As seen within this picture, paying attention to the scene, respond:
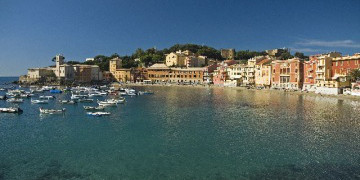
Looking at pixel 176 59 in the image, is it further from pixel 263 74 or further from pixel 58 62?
pixel 263 74

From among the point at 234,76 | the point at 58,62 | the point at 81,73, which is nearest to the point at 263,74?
the point at 234,76

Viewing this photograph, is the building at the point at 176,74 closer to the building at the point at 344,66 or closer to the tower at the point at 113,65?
the tower at the point at 113,65

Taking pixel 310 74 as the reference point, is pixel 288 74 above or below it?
above

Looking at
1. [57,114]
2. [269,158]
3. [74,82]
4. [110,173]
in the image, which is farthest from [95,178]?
[74,82]

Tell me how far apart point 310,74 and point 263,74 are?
648 inches

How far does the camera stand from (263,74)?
80.4 meters

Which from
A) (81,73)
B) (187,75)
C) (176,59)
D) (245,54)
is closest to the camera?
(81,73)

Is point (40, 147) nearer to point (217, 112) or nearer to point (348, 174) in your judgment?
point (348, 174)

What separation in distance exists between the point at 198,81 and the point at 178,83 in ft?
23.9

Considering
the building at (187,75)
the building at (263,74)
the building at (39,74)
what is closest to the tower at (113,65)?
the building at (39,74)

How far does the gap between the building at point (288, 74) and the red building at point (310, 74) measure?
1.56 meters

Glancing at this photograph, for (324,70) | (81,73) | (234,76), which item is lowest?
(234,76)

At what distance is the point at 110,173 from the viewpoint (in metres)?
15.6

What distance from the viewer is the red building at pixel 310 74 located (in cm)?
6397
